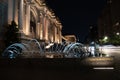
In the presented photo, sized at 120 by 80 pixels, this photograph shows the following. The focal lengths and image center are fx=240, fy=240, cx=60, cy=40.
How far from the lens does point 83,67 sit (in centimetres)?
1259

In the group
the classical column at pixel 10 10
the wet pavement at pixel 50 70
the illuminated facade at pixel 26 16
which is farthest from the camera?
the classical column at pixel 10 10

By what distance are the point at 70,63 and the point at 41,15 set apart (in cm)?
5246

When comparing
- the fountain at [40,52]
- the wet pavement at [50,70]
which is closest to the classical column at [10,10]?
the fountain at [40,52]

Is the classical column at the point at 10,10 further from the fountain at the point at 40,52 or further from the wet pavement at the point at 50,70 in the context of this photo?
the wet pavement at the point at 50,70

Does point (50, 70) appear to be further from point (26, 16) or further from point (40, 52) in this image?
point (26, 16)

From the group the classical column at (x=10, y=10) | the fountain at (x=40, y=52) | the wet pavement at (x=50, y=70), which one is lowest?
the wet pavement at (x=50, y=70)

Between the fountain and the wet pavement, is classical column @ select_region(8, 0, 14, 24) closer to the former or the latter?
the fountain

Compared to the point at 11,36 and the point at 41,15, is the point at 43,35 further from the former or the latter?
the point at 11,36

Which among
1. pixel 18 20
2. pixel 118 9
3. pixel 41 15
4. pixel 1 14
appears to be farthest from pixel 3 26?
pixel 118 9

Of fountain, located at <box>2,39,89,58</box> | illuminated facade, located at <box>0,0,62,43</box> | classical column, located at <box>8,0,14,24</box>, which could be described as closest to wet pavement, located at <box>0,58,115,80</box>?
fountain, located at <box>2,39,89,58</box>

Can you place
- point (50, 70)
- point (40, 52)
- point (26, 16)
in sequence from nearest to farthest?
point (50, 70), point (40, 52), point (26, 16)

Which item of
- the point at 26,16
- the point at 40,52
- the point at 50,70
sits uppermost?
the point at 26,16

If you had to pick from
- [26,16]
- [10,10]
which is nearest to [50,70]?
[10,10]

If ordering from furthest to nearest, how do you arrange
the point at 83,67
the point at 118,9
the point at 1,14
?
the point at 118,9 → the point at 1,14 → the point at 83,67
